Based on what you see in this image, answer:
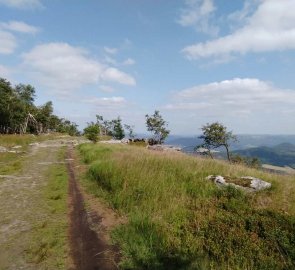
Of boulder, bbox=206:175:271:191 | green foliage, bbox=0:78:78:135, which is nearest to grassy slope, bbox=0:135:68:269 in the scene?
boulder, bbox=206:175:271:191

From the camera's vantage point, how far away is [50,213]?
12875 mm

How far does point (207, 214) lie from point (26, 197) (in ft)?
29.9

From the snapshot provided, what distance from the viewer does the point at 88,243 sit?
978 cm

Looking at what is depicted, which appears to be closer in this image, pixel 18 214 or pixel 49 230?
pixel 49 230

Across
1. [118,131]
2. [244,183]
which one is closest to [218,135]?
[118,131]

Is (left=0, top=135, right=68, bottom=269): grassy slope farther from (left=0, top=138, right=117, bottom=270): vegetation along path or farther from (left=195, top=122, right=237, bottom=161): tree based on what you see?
(left=195, top=122, right=237, bottom=161): tree

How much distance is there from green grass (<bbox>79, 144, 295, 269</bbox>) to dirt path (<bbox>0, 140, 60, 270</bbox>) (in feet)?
9.09

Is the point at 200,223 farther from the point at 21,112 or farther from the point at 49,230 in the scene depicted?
the point at 21,112

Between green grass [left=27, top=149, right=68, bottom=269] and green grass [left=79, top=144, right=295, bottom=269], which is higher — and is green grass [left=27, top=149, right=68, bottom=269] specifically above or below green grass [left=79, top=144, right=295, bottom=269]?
below

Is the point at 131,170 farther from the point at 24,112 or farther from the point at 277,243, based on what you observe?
the point at 24,112

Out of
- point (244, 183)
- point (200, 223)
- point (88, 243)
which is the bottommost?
point (88, 243)

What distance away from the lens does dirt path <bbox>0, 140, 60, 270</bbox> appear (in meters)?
8.84

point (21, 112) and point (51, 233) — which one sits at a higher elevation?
point (21, 112)

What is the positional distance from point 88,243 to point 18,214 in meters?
4.32
